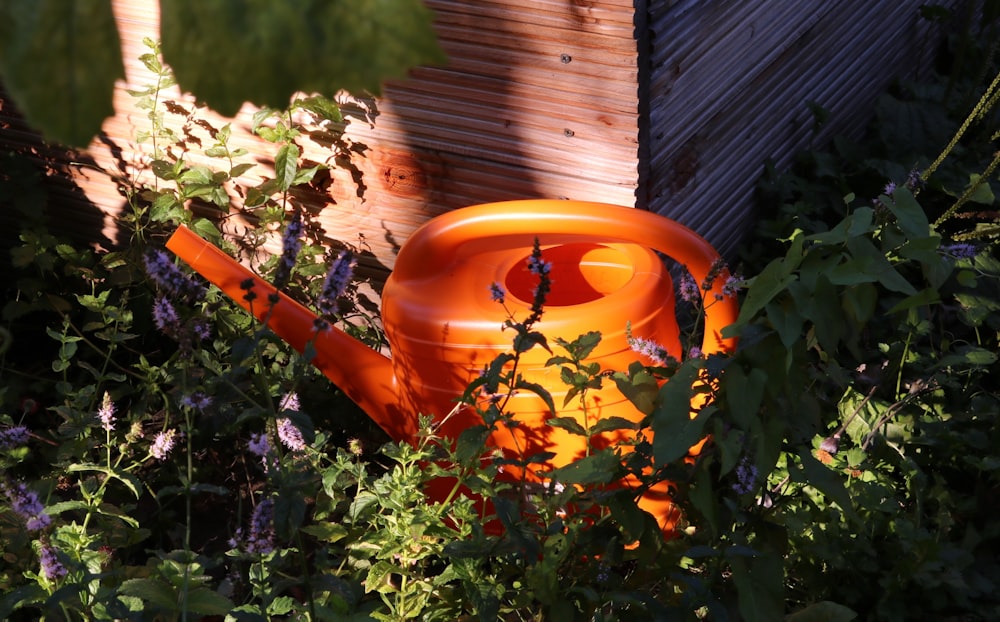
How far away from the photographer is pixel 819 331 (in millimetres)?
1284

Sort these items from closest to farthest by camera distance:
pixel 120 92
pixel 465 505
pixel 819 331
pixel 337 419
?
pixel 819 331
pixel 465 505
pixel 337 419
pixel 120 92

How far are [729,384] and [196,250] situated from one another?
3.37ft

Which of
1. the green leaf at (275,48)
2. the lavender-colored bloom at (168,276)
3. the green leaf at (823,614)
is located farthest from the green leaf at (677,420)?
the green leaf at (275,48)

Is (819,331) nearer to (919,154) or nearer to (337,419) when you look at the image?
(337,419)

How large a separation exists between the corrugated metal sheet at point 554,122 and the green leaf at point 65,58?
5.61 feet

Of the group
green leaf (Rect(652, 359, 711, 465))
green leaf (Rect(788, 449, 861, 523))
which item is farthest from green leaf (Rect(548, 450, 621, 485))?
green leaf (Rect(788, 449, 861, 523))

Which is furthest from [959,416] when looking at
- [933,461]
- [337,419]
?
[337,419]

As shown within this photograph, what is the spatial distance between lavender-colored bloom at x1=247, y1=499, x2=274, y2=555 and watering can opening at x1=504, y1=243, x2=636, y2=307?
66 centimetres

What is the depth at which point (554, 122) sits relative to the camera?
2092 mm

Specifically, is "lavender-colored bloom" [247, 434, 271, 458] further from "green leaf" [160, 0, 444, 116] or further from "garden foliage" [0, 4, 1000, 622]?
"green leaf" [160, 0, 444, 116]

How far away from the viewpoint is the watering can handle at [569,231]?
5.35 ft

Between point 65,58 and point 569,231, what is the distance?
1357 mm

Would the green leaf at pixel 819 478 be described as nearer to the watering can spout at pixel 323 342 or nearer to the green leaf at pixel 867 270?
the green leaf at pixel 867 270

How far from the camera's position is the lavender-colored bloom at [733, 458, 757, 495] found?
1452 mm
